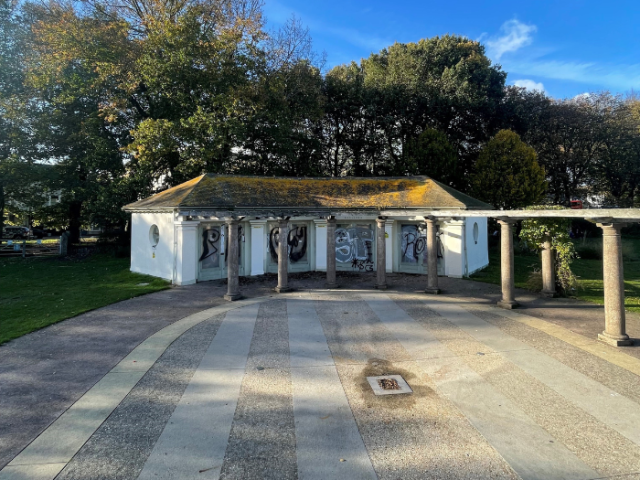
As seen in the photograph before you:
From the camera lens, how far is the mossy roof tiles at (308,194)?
15.6 meters

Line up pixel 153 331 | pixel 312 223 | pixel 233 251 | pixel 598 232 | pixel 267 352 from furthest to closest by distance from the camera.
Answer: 1. pixel 598 232
2. pixel 312 223
3. pixel 233 251
4. pixel 153 331
5. pixel 267 352

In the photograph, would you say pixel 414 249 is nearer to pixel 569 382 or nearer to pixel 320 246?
pixel 320 246

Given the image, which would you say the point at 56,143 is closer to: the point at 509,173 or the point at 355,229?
the point at 355,229

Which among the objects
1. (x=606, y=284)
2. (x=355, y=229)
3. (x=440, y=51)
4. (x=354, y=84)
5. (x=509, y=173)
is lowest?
(x=606, y=284)

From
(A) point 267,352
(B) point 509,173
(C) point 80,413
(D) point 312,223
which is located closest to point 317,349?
(A) point 267,352

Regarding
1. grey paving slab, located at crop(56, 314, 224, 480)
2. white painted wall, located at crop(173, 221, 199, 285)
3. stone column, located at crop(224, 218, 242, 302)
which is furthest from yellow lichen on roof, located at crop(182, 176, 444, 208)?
grey paving slab, located at crop(56, 314, 224, 480)

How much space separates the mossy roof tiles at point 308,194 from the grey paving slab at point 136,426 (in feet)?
30.3

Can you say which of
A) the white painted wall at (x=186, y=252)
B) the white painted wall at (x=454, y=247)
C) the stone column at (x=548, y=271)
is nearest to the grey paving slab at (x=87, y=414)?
the white painted wall at (x=186, y=252)

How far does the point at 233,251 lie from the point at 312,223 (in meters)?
6.54

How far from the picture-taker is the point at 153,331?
344 inches

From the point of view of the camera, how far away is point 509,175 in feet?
80.0

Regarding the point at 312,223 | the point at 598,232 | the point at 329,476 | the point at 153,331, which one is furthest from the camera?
the point at 598,232

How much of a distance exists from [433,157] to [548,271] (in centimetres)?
1499

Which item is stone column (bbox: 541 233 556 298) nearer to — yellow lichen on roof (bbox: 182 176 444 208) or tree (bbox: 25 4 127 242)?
yellow lichen on roof (bbox: 182 176 444 208)
